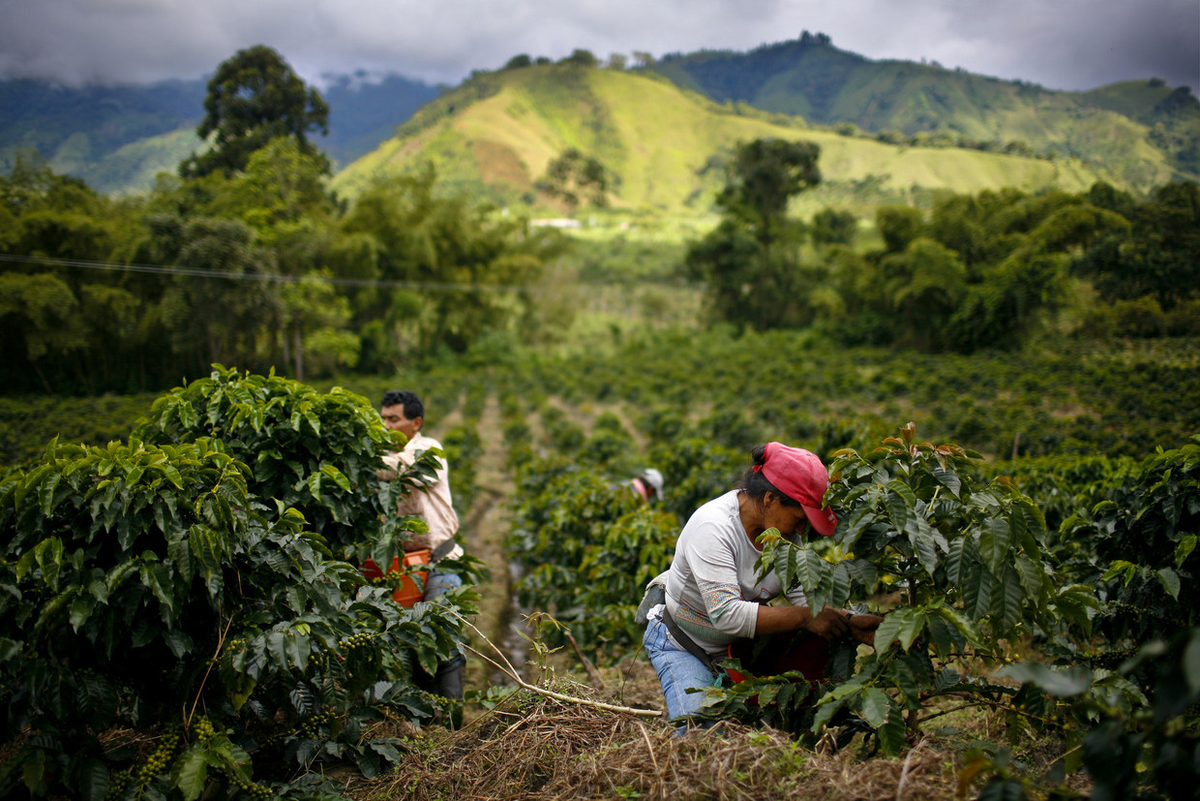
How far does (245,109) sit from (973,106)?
12999 centimetres

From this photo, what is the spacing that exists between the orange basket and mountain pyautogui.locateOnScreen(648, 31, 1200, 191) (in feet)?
219

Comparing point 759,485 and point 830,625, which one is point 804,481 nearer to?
point 759,485

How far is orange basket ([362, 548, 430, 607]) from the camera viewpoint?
3.52 m

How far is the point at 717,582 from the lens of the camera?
7.60 ft

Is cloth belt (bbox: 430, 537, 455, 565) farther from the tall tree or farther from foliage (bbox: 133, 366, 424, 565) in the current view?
the tall tree

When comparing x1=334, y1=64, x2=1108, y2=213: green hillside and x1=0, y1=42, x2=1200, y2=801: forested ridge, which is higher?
x1=334, y1=64, x2=1108, y2=213: green hillside

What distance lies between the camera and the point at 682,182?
97.6 m

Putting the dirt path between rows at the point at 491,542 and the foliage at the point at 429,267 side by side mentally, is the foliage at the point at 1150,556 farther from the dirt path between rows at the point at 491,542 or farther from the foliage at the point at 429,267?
the foliage at the point at 429,267

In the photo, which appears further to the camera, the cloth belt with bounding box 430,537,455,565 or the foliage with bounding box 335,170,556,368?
the foliage with bounding box 335,170,556,368

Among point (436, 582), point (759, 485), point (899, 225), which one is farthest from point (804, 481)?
point (899, 225)

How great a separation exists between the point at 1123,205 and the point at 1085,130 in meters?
73.4

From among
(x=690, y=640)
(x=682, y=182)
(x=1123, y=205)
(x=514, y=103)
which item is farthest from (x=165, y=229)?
(x=514, y=103)

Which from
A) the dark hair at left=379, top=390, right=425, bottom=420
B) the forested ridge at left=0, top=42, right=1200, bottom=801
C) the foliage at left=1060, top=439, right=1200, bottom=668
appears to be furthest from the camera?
the dark hair at left=379, top=390, right=425, bottom=420

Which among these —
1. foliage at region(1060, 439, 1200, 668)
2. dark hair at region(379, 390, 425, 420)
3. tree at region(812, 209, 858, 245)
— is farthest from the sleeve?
tree at region(812, 209, 858, 245)
